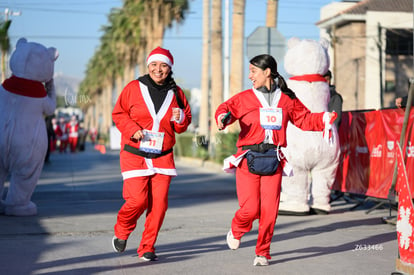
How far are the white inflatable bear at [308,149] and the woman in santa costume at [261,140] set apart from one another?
133 inches

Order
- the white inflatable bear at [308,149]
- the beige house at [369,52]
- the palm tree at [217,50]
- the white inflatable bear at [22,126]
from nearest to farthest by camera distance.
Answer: the white inflatable bear at [22,126] < the white inflatable bear at [308,149] < the palm tree at [217,50] < the beige house at [369,52]

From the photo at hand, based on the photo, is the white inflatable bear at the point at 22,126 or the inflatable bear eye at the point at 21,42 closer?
the white inflatable bear at the point at 22,126

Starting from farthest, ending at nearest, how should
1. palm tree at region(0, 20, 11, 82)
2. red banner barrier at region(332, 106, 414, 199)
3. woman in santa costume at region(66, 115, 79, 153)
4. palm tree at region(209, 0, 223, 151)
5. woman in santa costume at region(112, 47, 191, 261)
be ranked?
palm tree at region(0, 20, 11, 82) < woman in santa costume at region(66, 115, 79, 153) < palm tree at region(209, 0, 223, 151) < red banner barrier at region(332, 106, 414, 199) < woman in santa costume at region(112, 47, 191, 261)

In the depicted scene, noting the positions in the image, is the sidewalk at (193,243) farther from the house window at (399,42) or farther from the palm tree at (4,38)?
the house window at (399,42)

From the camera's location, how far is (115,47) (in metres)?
Result: 58.6

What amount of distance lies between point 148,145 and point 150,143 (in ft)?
0.08

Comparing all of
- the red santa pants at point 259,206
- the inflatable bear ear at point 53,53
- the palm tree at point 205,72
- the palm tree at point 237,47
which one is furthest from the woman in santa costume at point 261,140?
the palm tree at point 205,72

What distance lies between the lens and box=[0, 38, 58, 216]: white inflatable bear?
32.8ft

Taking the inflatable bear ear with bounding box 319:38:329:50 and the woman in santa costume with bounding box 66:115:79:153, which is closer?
the inflatable bear ear with bounding box 319:38:329:50

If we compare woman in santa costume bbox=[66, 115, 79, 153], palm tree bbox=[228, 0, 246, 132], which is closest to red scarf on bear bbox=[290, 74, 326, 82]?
palm tree bbox=[228, 0, 246, 132]

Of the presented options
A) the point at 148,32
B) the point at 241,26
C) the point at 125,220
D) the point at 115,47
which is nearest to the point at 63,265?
the point at 125,220

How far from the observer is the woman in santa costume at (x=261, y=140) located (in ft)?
21.2

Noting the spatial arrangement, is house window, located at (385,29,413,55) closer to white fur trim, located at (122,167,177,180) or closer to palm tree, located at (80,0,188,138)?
palm tree, located at (80,0,188,138)

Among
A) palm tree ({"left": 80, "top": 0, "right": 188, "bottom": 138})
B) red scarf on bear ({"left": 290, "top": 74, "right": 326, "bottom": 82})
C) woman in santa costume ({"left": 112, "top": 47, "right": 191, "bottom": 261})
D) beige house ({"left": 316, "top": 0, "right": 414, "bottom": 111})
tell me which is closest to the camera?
woman in santa costume ({"left": 112, "top": 47, "right": 191, "bottom": 261})
